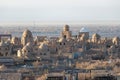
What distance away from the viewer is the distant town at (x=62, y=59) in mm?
29844

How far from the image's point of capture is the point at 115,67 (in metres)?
34.2

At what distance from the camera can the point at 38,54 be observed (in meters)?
42.5

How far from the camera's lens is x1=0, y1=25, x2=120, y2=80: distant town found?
1175 inches

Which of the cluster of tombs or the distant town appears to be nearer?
the distant town

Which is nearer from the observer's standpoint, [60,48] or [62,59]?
[62,59]

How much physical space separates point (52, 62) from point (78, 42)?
928cm

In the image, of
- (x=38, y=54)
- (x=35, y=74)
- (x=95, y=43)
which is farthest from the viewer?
(x=95, y=43)

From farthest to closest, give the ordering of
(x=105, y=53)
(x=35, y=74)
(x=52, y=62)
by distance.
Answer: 1. (x=105, y=53)
2. (x=52, y=62)
3. (x=35, y=74)

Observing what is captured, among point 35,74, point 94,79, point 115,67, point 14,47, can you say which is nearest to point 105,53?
point 14,47

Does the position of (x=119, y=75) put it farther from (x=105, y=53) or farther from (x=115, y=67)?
(x=105, y=53)

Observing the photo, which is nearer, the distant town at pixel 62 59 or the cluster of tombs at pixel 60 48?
the distant town at pixel 62 59

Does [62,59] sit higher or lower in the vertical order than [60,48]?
lower

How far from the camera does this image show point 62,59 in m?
41.2

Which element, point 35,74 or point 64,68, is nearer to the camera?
point 35,74
